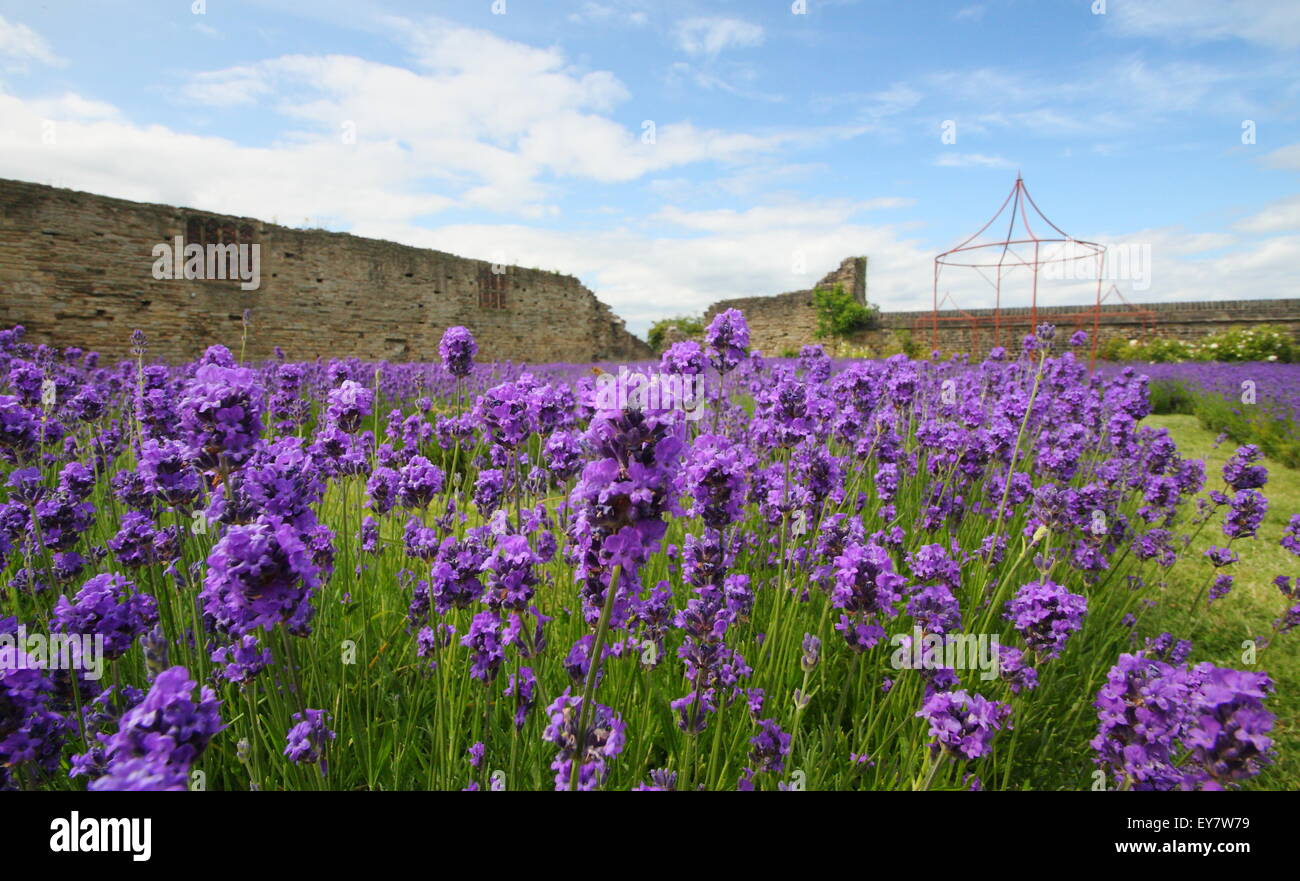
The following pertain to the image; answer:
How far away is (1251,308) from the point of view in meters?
17.0

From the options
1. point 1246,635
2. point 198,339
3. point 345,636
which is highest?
point 198,339

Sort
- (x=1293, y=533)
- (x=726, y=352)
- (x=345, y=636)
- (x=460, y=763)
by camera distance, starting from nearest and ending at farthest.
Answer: (x=460, y=763), (x=345, y=636), (x=726, y=352), (x=1293, y=533)

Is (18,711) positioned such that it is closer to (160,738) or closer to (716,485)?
(160,738)

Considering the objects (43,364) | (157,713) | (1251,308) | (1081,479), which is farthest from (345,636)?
(1251,308)

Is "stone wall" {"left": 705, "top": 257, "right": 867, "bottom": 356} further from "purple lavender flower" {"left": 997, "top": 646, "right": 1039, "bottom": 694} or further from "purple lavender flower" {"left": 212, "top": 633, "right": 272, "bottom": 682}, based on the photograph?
"purple lavender flower" {"left": 212, "top": 633, "right": 272, "bottom": 682}

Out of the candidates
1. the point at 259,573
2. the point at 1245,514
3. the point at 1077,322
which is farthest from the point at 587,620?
the point at 1077,322

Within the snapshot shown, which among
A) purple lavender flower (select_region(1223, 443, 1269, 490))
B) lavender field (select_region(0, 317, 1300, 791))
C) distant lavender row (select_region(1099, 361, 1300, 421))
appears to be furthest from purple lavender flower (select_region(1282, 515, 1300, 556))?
distant lavender row (select_region(1099, 361, 1300, 421))

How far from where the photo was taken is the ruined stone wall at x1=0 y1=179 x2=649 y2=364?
39.0 feet

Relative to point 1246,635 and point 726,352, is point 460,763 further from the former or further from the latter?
point 1246,635

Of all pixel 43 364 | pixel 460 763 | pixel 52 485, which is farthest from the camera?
pixel 43 364

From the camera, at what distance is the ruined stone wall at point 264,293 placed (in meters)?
11.9

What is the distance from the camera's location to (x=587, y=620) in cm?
167

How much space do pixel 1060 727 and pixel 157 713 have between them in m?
2.84

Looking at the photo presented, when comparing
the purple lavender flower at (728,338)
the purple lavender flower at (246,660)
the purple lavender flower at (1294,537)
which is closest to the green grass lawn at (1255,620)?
the purple lavender flower at (1294,537)
